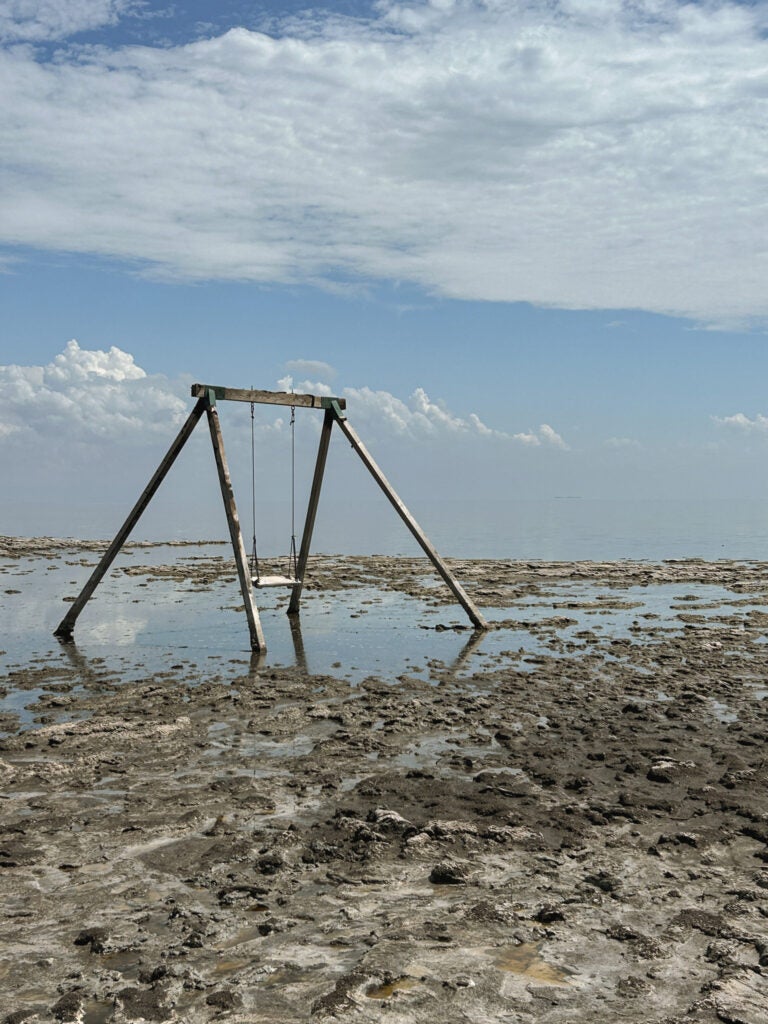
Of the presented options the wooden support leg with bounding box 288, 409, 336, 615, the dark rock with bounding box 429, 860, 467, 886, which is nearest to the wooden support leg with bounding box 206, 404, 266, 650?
the wooden support leg with bounding box 288, 409, 336, 615

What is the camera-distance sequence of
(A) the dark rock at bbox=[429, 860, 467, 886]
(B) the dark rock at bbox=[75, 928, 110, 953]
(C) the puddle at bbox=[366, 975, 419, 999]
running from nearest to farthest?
(C) the puddle at bbox=[366, 975, 419, 999], (B) the dark rock at bbox=[75, 928, 110, 953], (A) the dark rock at bbox=[429, 860, 467, 886]

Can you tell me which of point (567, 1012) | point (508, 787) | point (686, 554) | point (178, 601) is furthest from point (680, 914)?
point (686, 554)

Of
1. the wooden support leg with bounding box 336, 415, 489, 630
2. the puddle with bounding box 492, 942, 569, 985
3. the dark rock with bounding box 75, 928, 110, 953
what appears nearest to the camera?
the puddle with bounding box 492, 942, 569, 985

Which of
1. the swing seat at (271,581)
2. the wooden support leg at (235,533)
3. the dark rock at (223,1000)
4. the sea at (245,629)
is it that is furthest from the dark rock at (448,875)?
the swing seat at (271,581)

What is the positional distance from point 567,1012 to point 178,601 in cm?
1839

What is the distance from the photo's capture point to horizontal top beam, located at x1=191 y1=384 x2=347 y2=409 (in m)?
15.3

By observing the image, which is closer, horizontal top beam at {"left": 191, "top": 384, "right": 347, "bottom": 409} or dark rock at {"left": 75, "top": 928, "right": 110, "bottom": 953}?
dark rock at {"left": 75, "top": 928, "right": 110, "bottom": 953}

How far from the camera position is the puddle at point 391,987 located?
438 cm

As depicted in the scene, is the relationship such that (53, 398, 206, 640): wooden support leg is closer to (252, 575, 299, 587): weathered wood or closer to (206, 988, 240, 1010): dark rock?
(252, 575, 299, 587): weathered wood

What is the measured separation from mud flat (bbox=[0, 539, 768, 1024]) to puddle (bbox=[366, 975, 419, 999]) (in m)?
0.01

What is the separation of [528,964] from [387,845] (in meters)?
1.89

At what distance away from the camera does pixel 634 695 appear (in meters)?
11.4

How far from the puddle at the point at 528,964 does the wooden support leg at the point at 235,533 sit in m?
10.1

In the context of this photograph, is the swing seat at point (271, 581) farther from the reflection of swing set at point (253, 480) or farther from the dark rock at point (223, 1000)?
the dark rock at point (223, 1000)
